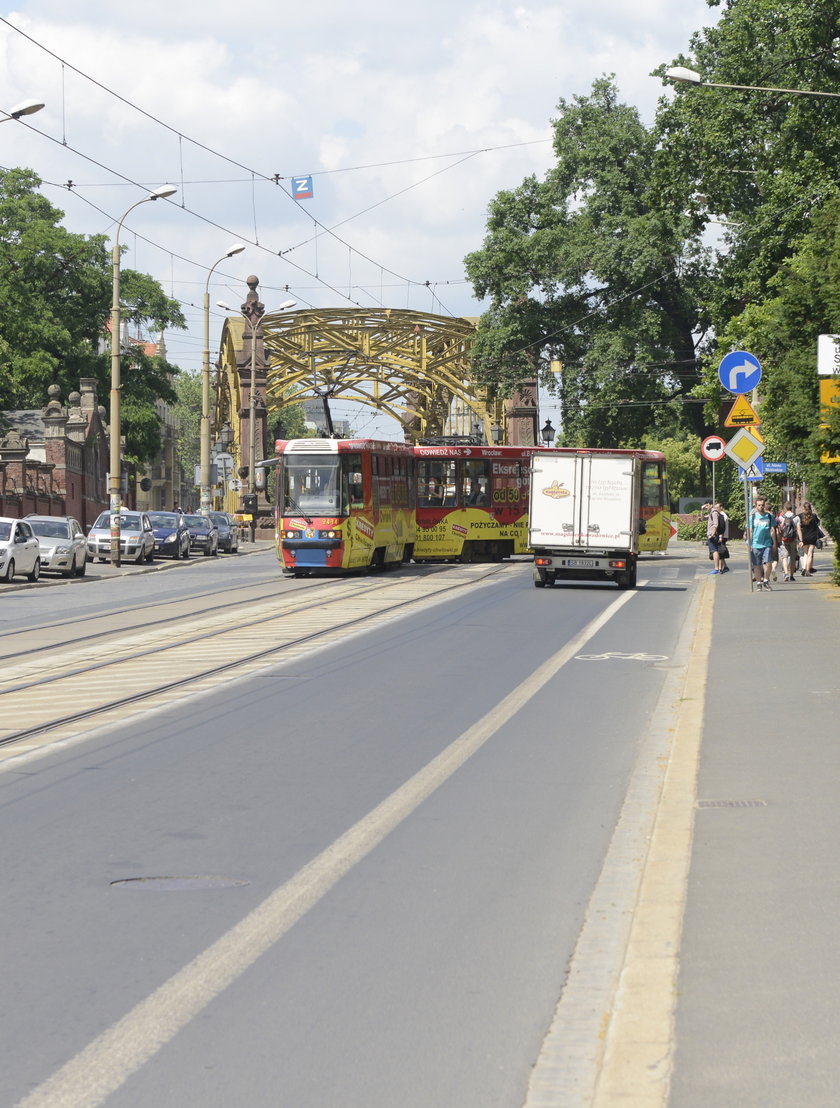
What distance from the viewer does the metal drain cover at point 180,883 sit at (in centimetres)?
697

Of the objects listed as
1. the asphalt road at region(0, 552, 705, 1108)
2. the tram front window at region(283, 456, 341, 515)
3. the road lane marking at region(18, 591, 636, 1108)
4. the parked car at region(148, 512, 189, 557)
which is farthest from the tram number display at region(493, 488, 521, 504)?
the road lane marking at region(18, 591, 636, 1108)

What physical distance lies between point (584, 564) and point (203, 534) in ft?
91.8

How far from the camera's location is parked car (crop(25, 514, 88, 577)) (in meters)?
40.2

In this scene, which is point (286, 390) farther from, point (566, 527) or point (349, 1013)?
point (349, 1013)

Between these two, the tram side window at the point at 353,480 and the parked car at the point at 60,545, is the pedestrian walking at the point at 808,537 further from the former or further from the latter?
the parked car at the point at 60,545

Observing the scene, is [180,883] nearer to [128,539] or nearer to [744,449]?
[744,449]

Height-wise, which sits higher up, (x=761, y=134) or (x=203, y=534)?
(x=761, y=134)

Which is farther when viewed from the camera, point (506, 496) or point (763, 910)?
point (506, 496)

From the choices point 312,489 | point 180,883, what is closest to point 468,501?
point 312,489

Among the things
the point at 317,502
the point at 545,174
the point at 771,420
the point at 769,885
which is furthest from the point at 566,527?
the point at 545,174

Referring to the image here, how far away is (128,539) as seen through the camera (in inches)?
Result: 1940

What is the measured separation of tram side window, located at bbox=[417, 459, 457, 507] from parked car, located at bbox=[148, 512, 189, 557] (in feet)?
34.1

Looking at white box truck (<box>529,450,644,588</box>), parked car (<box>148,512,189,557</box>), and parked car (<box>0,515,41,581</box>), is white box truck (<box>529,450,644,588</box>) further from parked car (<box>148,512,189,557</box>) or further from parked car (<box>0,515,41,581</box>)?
parked car (<box>148,512,189,557</box>)

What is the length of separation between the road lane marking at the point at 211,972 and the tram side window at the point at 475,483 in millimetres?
37162
